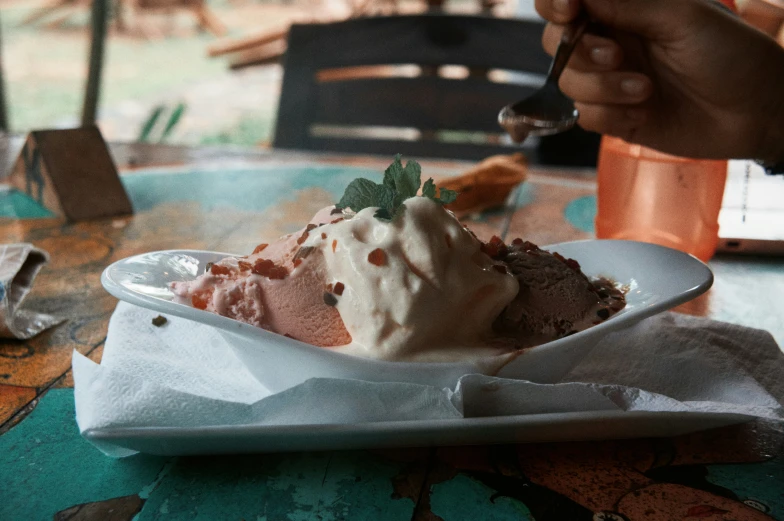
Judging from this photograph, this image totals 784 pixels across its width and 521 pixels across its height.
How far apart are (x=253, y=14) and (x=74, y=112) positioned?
2605 mm

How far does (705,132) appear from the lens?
1226mm

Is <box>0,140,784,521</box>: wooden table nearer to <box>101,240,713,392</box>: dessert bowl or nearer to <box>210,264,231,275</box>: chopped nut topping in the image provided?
<box>101,240,713,392</box>: dessert bowl

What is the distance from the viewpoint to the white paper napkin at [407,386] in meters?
0.62

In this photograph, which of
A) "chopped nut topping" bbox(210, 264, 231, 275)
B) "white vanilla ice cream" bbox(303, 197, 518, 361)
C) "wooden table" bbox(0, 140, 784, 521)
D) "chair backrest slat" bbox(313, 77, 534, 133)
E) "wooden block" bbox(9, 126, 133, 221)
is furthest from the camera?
"chair backrest slat" bbox(313, 77, 534, 133)

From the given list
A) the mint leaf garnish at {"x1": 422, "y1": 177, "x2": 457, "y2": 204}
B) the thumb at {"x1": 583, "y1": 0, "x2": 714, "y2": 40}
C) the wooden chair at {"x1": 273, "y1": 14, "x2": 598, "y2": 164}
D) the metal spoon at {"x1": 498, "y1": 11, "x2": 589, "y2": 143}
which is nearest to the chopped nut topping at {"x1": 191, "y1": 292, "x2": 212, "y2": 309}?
the mint leaf garnish at {"x1": 422, "y1": 177, "x2": 457, "y2": 204}

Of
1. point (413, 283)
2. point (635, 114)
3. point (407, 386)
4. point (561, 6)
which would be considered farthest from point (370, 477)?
point (635, 114)

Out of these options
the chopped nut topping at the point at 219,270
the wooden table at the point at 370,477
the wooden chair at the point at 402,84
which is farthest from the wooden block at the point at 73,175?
the wooden chair at the point at 402,84

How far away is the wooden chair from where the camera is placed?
8.23ft

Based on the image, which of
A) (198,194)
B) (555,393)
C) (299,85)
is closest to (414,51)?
(299,85)

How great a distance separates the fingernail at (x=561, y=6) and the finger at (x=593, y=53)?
11 centimetres

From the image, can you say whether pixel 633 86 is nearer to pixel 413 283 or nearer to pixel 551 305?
pixel 551 305

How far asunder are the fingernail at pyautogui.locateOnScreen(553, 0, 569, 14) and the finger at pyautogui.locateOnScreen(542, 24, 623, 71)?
11cm

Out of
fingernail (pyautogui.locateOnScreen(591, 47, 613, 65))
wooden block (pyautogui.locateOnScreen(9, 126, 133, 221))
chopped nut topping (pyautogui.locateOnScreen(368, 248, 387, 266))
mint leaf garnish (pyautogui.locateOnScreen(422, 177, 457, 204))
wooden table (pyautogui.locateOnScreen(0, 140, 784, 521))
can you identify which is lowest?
wooden block (pyautogui.locateOnScreen(9, 126, 133, 221))

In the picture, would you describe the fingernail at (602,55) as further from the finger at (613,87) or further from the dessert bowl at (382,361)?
the dessert bowl at (382,361)
